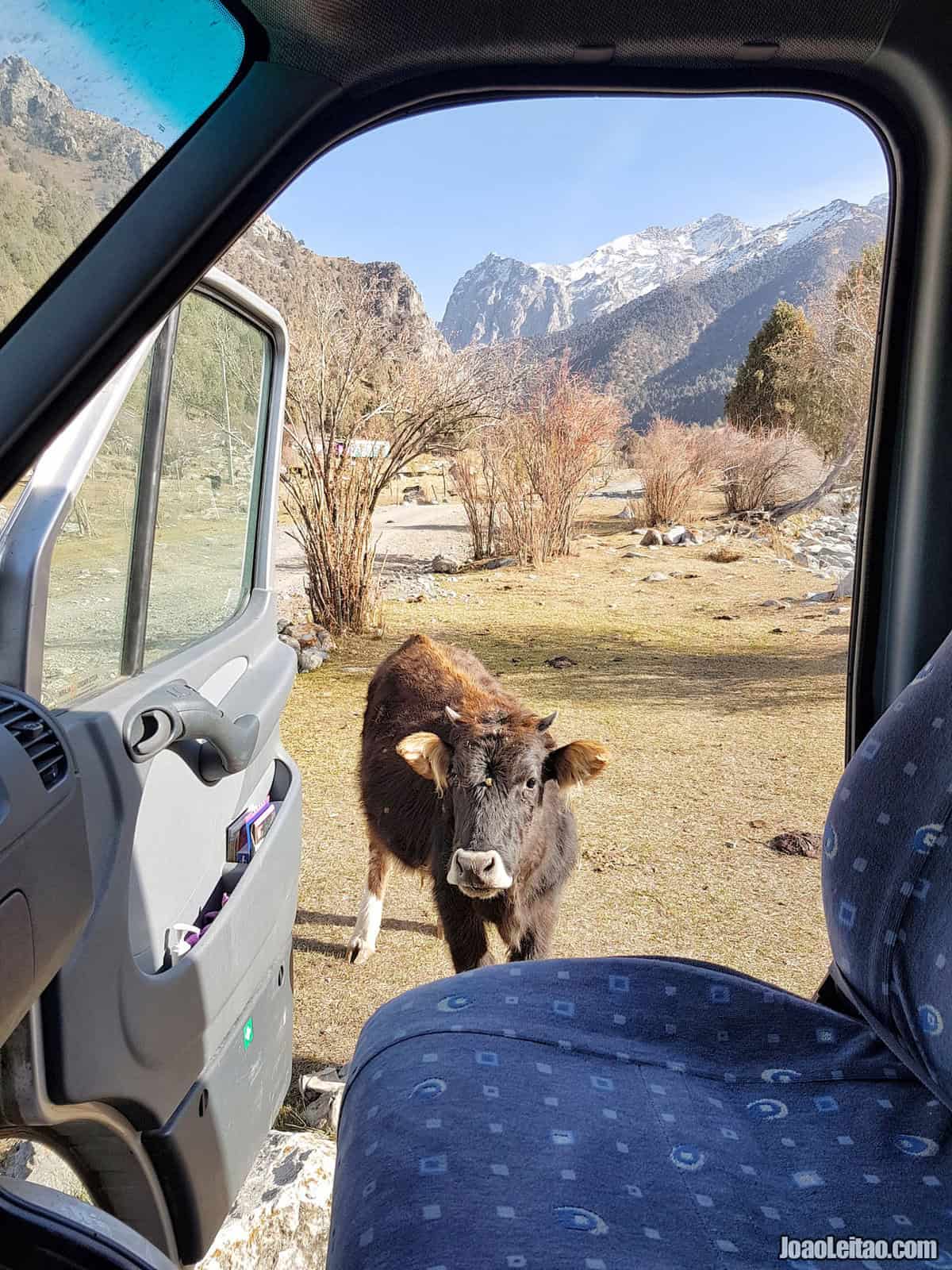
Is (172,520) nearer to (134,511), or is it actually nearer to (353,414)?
(134,511)

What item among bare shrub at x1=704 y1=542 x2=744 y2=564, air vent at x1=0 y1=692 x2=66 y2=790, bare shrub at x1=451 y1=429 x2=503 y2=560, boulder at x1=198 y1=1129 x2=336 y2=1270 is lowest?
boulder at x1=198 y1=1129 x2=336 y2=1270

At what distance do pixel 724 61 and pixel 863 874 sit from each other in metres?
0.95

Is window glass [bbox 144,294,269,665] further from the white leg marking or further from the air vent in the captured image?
the white leg marking

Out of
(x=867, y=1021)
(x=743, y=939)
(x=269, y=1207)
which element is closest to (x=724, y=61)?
(x=867, y=1021)

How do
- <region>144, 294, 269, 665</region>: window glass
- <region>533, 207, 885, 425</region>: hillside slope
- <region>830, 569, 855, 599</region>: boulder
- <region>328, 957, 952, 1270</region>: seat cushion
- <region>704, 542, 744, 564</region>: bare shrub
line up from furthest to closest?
<region>704, 542, 744, 564</region>: bare shrub < <region>830, 569, 855, 599</region>: boulder < <region>533, 207, 885, 425</region>: hillside slope < <region>144, 294, 269, 665</region>: window glass < <region>328, 957, 952, 1270</region>: seat cushion

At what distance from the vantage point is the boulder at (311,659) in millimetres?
3766

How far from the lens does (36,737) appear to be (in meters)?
0.82

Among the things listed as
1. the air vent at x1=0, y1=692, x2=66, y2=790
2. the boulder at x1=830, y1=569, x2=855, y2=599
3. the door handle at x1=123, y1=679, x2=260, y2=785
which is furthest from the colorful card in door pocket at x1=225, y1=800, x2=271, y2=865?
the boulder at x1=830, y1=569, x2=855, y2=599

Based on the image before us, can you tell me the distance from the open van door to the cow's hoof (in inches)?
41.6

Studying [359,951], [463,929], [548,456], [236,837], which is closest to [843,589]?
[548,456]

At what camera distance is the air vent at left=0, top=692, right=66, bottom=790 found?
2.62 feet

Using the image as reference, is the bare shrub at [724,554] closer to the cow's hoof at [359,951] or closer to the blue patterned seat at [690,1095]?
the cow's hoof at [359,951]

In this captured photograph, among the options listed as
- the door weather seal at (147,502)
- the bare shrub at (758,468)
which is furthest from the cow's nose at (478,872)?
Result: the bare shrub at (758,468)

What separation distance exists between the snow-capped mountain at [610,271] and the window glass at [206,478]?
4.02 ft
